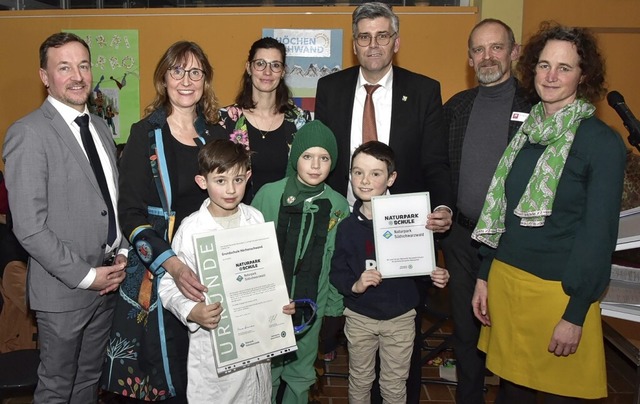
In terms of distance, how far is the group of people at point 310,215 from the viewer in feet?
8.39

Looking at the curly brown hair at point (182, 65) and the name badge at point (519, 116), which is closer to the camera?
the curly brown hair at point (182, 65)

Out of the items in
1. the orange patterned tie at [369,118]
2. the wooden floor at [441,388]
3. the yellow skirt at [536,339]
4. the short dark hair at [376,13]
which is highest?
the short dark hair at [376,13]

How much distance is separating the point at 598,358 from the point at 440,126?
1.46 meters

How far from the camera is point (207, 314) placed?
2.49 m

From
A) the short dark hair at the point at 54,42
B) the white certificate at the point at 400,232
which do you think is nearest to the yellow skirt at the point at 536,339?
the white certificate at the point at 400,232

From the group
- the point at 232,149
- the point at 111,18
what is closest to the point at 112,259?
the point at 232,149

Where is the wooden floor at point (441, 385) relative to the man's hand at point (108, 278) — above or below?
below

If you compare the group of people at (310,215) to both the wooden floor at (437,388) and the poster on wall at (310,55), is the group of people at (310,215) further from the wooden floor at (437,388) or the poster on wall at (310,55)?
the poster on wall at (310,55)

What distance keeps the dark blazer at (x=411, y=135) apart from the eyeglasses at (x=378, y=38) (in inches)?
8.8

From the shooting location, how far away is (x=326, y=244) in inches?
119

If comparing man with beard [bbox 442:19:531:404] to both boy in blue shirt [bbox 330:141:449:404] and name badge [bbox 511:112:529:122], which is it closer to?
name badge [bbox 511:112:529:122]

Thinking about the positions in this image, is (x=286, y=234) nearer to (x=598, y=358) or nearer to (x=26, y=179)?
(x=26, y=179)

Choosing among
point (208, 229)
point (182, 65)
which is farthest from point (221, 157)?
point (182, 65)

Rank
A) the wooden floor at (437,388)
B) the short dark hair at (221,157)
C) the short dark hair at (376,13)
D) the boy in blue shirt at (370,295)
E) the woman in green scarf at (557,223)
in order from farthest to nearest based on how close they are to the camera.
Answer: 1. the wooden floor at (437,388)
2. the short dark hair at (376,13)
3. the boy in blue shirt at (370,295)
4. the short dark hair at (221,157)
5. the woman in green scarf at (557,223)
